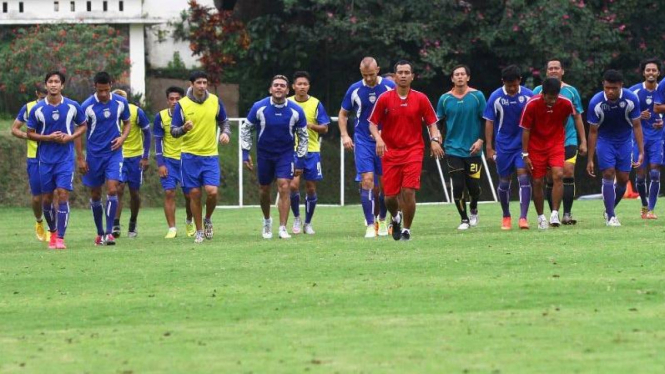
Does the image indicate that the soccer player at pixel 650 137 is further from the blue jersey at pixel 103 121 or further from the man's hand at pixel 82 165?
the man's hand at pixel 82 165

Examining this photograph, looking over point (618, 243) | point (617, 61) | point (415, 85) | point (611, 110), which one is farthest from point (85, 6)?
point (618, 243)

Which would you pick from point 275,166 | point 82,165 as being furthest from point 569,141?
point 82,165

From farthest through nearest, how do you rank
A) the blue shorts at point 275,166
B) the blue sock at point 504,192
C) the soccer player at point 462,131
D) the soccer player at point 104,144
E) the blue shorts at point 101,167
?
the soccer player at point 462,131
the blue sock at point 504,192
the blue shorts at point 101,167
the soccer player at point 104,144
the blue shorts at point 275,166

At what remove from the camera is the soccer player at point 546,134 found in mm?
20047

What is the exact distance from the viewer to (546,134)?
20.2m

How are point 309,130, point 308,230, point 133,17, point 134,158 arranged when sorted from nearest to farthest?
point 308,230 → point 309,130 → point 134,158 → point 133,17

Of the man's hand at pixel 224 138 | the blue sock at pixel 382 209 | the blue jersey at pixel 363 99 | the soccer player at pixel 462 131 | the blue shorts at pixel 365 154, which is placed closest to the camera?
the man's hand at pixel 224 138

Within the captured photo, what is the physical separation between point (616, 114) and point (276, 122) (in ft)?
15.1

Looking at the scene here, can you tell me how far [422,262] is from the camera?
52.1ft

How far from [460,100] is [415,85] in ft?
69.6

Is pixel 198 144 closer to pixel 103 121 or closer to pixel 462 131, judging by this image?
pixel 103 121

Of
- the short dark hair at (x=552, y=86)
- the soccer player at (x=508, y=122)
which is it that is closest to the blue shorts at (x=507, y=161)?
the soccer player at (x=508, y=122)

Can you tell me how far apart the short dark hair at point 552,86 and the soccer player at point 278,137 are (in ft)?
10.6

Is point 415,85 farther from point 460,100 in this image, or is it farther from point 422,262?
point 422,262
